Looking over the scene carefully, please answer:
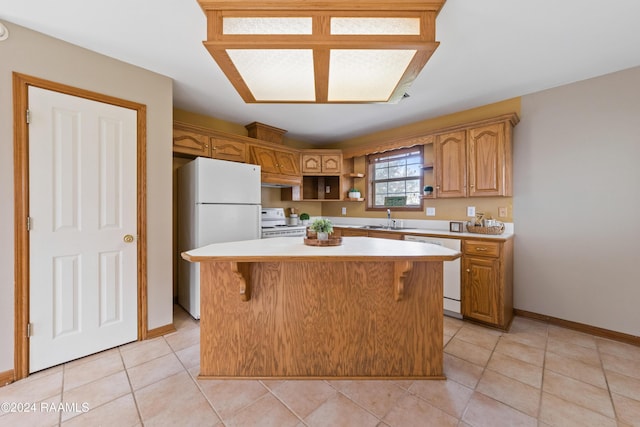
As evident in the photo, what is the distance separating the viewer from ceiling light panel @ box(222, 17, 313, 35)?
1354 millimetres

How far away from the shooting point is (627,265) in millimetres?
2324

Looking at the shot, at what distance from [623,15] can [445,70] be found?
3.47ft

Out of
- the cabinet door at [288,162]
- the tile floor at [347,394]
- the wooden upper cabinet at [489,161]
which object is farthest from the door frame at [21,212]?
the wooden upper cabinet at [489,161]

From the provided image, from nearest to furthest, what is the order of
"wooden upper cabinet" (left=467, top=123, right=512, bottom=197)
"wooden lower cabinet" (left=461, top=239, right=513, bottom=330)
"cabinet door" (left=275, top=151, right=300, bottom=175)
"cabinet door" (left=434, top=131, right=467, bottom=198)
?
"wooden lower cabinet" (left=461, top=239, right=513, bottom=330) → "wooden upper cabinet" (left=467, top=123, right=512, bottom=197) → "cabinet door" (left=434, top=131, right=467, bottom=198) → "cabinet door" (left=275, top=151, right=300, bottom=175)

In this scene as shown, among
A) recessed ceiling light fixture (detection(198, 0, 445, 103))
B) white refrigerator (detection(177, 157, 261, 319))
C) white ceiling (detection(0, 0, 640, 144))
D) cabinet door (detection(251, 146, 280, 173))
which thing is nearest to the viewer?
recessed ceiling light fixture (detection(198, 0, 445, 103))

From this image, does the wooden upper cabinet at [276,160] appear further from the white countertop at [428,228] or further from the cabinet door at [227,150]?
the white countertop at [428,228]

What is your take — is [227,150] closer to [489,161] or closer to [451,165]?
[451,165]

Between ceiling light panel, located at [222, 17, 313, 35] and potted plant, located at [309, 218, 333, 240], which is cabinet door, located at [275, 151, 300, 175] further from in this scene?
ceiling light panel, located at [222, 17, 313, 35]

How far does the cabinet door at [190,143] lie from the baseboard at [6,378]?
2.10m

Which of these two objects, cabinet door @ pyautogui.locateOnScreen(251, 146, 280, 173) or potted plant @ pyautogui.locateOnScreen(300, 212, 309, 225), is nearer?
cabinet door @ pyautogui.locateOnScreen(251, 146, 280, 173)

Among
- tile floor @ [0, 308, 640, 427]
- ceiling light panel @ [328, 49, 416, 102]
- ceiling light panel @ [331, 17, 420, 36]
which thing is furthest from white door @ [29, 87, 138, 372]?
ceiling light panel @ [331, 17, 420, 36]

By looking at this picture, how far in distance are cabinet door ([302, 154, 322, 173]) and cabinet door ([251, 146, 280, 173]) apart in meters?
0.53

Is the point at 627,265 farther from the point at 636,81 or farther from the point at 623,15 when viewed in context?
the point at 623,15

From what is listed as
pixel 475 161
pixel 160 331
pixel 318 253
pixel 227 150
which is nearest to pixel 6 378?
pixel 160 331
